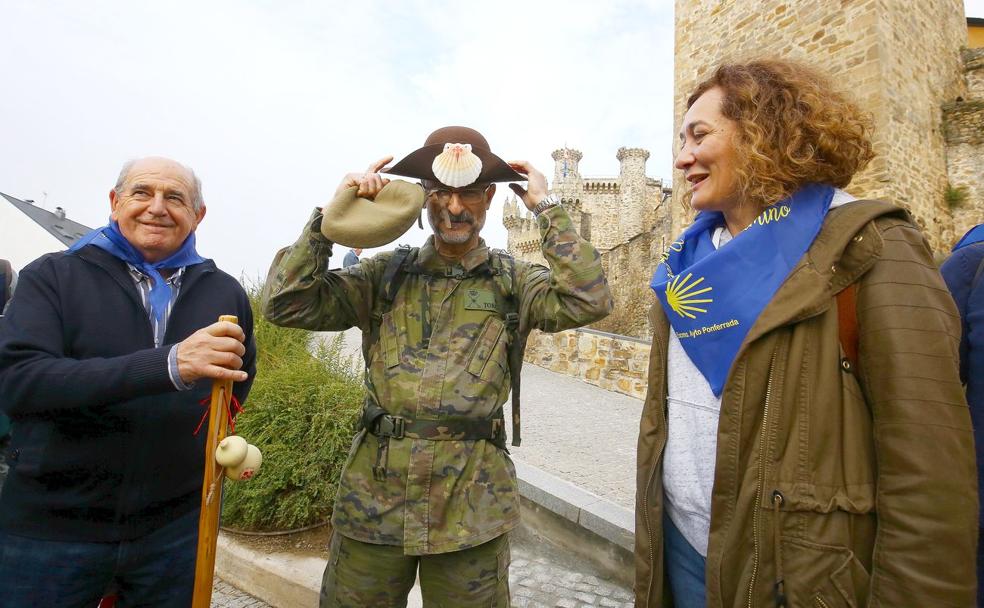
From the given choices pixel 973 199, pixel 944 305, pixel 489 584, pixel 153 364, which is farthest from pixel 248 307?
pixel 973 199

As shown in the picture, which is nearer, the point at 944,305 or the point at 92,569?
the point at 944,305

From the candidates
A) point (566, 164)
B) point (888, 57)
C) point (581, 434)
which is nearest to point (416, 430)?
point (581, 434)

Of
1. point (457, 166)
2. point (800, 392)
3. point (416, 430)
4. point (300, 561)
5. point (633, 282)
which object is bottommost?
point (300, 561)

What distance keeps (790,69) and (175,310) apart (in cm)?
236

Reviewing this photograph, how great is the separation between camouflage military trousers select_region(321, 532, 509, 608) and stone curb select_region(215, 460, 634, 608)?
1.07 m

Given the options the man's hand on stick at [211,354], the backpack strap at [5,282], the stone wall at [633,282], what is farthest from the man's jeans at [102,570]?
the stone wall at [633,282]

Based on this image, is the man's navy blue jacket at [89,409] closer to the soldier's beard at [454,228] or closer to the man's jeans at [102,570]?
the man's jeans at [102,570]

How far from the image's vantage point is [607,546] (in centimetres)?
323

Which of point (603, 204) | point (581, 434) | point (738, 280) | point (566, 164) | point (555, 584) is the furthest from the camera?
point (566, 164)

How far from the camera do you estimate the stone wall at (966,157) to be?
A: 957 cm

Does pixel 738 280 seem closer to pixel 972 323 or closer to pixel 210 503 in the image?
pixel 972 323

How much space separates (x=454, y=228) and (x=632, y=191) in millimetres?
38846

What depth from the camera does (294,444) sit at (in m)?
3.47

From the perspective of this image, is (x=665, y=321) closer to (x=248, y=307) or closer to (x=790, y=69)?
(x=790, y=69)
